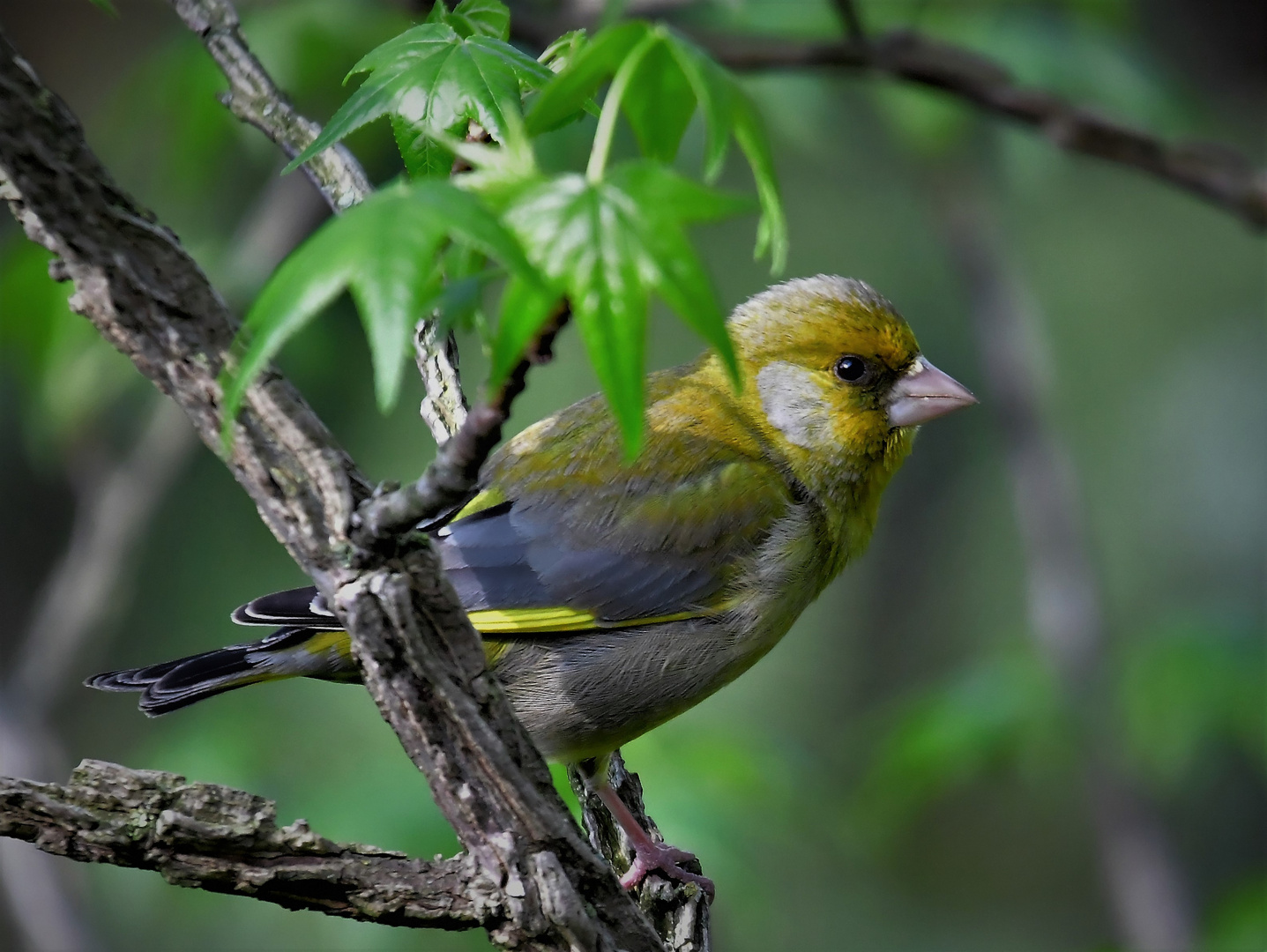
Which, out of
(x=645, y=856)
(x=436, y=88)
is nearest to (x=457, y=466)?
(x=436, y=88)

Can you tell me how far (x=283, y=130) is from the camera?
2713mm

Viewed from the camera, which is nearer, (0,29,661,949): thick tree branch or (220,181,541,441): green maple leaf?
(220,181,541,441): green maple leaf

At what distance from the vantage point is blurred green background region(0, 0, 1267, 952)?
497 cm

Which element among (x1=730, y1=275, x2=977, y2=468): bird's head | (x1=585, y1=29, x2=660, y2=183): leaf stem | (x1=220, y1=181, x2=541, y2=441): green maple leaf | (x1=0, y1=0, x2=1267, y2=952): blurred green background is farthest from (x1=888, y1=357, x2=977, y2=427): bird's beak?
(x1=220, y1=181, x2=541, y2=441): green maple leaf

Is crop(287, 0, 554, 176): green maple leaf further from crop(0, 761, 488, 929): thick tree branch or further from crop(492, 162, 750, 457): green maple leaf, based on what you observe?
crop(0, 761, 488, 929): thick tree branch

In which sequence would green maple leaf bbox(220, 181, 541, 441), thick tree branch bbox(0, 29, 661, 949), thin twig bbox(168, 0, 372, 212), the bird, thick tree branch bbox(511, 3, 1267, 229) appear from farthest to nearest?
thick tree branch bbox(511, 3, 1267, 229) < the bird < thin twig bbox(168, 0, 372, 212) < thick tree branch bbox(0, 29, 661, 949) < green maple leaf bbox(220, 181, 541, 441)

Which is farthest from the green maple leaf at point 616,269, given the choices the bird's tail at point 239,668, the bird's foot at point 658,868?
the bird's foot at point 658,868

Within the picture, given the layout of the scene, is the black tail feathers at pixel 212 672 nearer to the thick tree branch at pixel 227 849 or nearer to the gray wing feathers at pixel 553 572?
the gray wing feathers at pixel 553 572

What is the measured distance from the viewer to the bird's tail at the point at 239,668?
297cm

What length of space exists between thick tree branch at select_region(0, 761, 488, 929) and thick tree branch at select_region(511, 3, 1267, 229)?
2.64 meters

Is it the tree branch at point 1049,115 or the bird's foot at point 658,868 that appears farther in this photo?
the tree branch at point 1049,115

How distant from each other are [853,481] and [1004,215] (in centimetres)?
666

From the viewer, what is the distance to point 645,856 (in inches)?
127

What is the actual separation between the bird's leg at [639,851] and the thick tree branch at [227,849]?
3.36 ft
